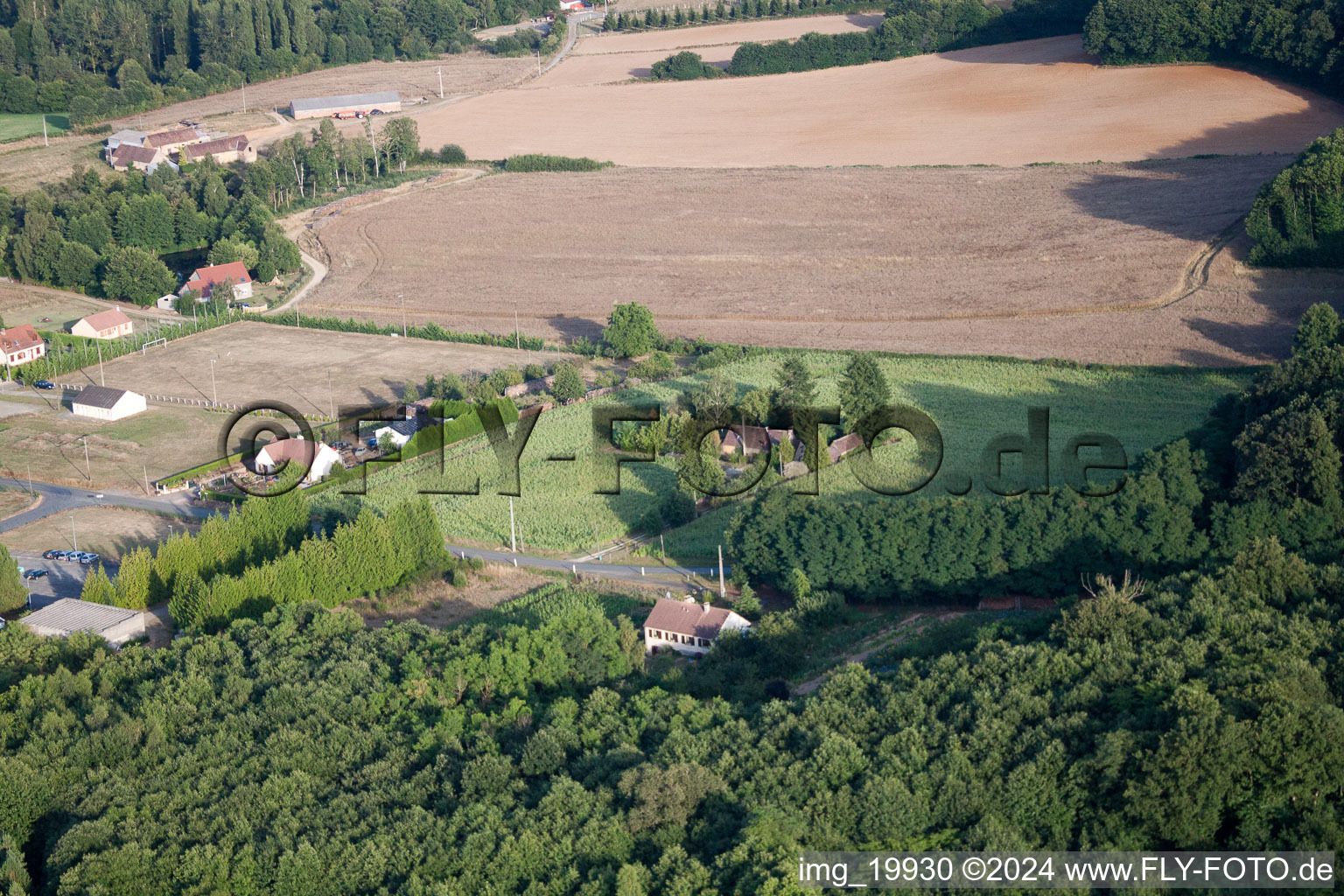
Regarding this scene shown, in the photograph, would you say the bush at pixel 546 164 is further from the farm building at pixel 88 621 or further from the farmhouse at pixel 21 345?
the farm building at pixel 88 621

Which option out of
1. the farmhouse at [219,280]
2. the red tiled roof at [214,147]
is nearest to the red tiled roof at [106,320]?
the farmhouse at [219,280]

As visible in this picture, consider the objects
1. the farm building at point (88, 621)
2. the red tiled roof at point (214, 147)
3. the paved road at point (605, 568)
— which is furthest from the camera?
the red tiled roof at point (214, 147)

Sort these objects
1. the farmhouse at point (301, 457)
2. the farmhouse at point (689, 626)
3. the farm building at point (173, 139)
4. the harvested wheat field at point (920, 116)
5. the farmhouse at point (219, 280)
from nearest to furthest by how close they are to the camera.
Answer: the farmhouse at point (689, 626), the farmhouse at point (301, 457), the farmhouse at point (219, 280), the harvested wheat field at point (920, 116), the farm building at point (173, 139)

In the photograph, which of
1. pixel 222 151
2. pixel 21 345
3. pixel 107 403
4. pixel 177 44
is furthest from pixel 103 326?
pixel 177 44

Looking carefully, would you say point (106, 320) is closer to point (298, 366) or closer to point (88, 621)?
point (298, 366)

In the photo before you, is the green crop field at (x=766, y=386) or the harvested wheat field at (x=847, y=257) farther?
the harvested wheat field at (x=847, y=257)

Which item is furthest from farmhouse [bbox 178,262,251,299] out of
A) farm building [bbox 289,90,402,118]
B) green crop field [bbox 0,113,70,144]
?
green crop field [bbox 0,113,70,144]

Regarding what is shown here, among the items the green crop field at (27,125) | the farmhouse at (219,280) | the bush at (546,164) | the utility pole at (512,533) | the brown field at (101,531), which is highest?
the green crop field at (27,125)

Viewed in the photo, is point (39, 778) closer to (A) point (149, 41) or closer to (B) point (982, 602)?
(B) point (982, 602)
